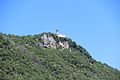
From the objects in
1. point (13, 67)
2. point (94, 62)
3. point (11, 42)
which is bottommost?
point (13, 67)

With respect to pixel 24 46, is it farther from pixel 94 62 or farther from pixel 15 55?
pixel 94 62

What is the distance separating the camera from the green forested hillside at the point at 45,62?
102 meters

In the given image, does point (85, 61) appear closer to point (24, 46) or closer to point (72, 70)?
point (72, 70)

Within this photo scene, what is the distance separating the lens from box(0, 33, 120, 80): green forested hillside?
102 m

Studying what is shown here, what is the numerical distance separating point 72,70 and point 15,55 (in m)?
16.9

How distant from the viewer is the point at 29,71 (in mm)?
104375

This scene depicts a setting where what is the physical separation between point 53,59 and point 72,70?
469cm

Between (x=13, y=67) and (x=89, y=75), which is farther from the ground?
(x=89, y=75)

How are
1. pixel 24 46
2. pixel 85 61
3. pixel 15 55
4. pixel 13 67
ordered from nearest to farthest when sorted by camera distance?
1. pixel 13 67
2. pixel 15 55
3. pixel 24 46
4. pixel 85 61

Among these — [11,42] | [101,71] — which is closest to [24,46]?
[11,42]

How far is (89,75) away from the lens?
12319cm

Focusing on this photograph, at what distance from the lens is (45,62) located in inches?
4537

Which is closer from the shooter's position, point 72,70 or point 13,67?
point 13,67

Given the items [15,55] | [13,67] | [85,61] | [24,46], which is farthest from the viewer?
[85,61]
